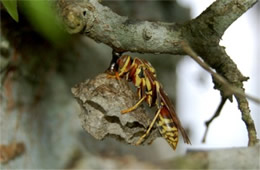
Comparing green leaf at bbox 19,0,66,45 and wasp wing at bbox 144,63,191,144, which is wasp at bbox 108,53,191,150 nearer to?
wasp wing at bbox 144,63,191,144

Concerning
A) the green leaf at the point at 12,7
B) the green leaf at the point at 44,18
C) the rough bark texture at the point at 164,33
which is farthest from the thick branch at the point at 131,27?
the green leaf at the point at 12,7


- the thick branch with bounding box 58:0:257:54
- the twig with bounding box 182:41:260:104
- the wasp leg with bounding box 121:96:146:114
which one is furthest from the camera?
the wasp leg with bounding box 121:96:146:114

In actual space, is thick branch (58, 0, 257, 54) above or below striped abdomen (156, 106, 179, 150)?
above

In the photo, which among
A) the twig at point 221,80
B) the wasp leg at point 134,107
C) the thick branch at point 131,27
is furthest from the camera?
the wasp leg at point 134,107

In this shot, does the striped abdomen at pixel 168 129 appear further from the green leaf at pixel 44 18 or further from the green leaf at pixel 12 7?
the green leaf at pixel 12 7

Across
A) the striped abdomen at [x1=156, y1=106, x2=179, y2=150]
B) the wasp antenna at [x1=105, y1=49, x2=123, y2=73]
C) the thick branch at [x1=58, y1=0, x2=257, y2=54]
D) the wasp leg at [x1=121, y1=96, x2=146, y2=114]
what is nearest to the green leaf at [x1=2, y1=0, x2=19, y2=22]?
the thick branch at [x1=58, y1=0, x2=257, y2=54]

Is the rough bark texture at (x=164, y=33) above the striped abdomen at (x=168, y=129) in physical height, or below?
above

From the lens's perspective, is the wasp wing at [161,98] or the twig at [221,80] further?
the wasp wing at [161,98]

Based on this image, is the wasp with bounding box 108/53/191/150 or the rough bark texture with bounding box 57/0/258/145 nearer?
the rough bark texture with bounding box 57/0/258/145
